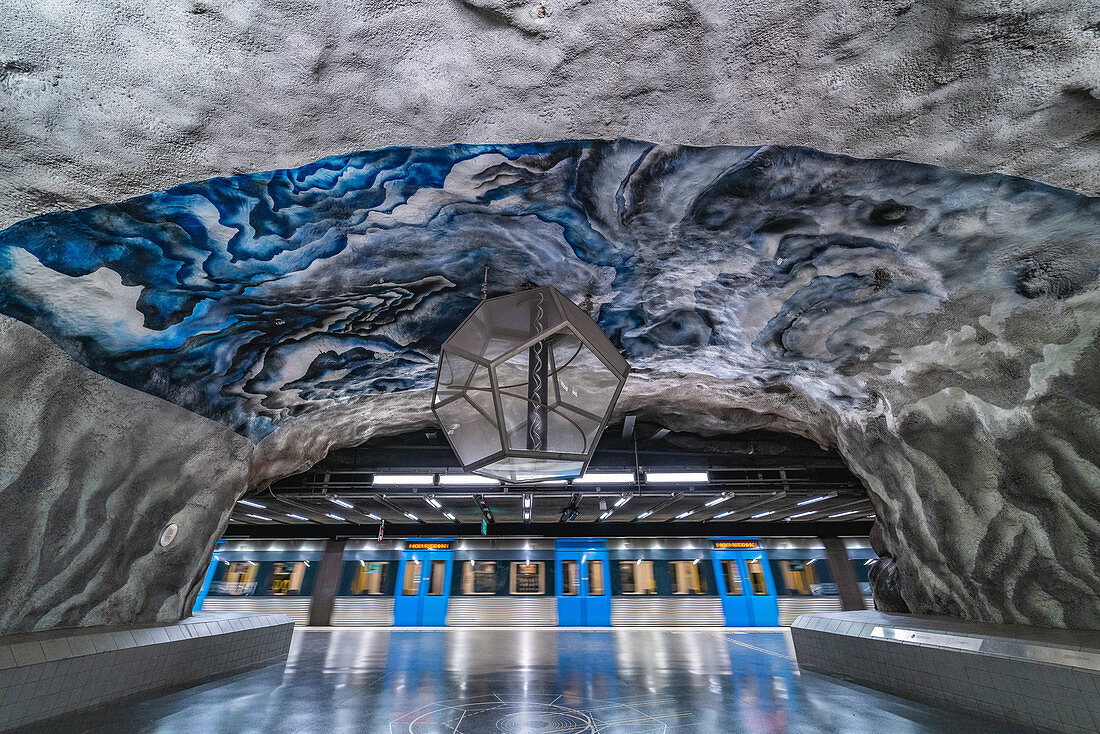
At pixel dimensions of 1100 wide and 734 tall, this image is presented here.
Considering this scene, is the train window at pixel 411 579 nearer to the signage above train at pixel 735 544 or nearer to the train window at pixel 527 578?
the train window at pixel 527 578

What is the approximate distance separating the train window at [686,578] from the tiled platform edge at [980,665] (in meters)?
7.51

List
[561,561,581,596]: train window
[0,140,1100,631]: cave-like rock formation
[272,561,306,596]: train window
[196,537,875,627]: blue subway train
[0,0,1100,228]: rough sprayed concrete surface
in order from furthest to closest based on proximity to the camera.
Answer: [272,561,306,596]: train window < [561,561,581,596]: train window < [196,537,875,627]: blue subway train < [0,140,1100,631]: cave-like rock formation < [0,0,1100,228]: rough sprayed concrete surface

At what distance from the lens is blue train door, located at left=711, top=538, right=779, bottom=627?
12758 millimetres

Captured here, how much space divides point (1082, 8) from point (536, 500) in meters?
9.50

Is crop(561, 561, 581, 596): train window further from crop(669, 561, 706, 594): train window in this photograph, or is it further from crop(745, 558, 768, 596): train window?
crop(745, 558, 768, 596): train window

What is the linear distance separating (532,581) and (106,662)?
32.9 feet

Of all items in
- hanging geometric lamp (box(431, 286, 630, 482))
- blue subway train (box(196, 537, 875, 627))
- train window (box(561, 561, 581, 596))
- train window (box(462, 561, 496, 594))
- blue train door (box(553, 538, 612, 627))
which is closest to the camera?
hanging geometric lamp (box(431, 286, 630, 482))

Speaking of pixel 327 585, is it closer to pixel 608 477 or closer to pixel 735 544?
pixel 608 477

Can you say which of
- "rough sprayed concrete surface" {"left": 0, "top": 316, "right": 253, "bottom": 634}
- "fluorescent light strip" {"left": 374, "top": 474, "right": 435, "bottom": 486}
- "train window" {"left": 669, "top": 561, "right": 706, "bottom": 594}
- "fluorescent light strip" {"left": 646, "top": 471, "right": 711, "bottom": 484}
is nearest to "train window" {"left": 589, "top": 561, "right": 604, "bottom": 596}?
"train window" {"left": 669, "top": 561, "right": 706, "bottom": 594}

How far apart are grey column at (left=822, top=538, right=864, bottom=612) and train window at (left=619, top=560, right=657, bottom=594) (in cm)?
500

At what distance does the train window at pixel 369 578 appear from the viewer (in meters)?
13.2

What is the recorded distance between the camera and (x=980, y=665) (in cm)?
386

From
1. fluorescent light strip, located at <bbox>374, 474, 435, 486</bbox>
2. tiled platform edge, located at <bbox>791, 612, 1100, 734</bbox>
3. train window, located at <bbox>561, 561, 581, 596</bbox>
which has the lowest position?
tiled platform edge, located at <bbox>791, 612, 1100, 734</bbox>

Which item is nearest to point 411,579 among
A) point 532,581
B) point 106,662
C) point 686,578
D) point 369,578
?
point 369,578
